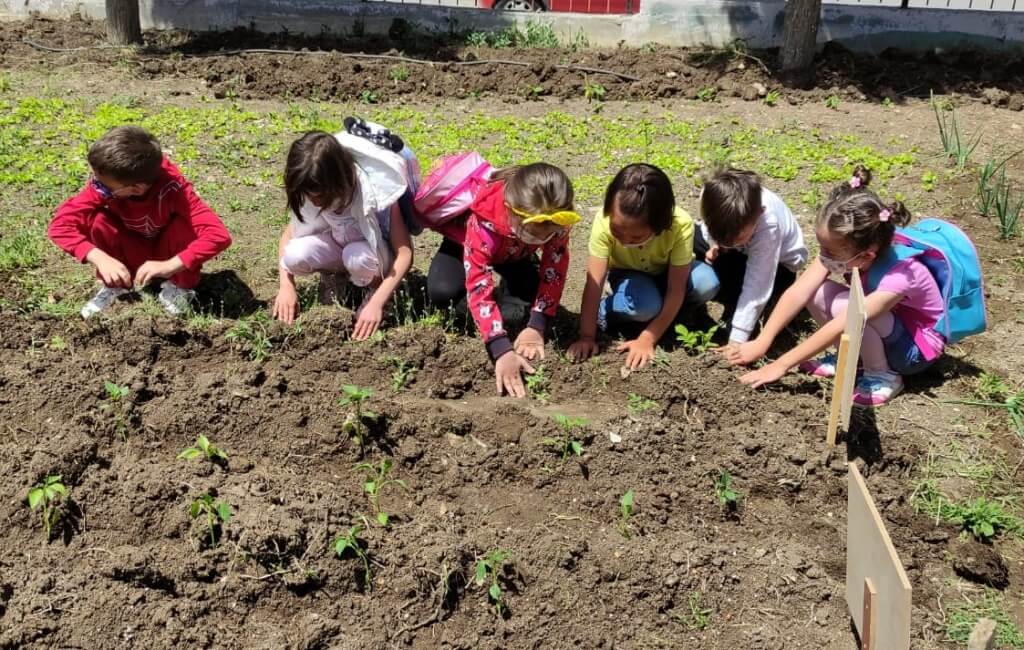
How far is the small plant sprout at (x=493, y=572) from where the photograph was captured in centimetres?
269

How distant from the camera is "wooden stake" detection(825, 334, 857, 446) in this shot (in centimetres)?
290

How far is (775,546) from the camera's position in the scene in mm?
2969

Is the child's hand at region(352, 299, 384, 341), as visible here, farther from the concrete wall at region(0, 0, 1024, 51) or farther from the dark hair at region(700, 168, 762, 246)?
the concrete wall at region(0, 0, 1024, 51)

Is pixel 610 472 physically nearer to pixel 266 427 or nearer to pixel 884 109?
Answer: pixel 266 427

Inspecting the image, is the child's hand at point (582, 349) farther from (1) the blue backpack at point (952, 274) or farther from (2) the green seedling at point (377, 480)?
(1) the blue backpack at point (952, 274)

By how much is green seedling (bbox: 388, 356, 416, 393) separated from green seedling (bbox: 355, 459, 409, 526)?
1.69 feet

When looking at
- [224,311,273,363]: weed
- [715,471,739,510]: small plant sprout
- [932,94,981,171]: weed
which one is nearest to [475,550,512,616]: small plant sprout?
[715,471,739,510]: small plant sprout

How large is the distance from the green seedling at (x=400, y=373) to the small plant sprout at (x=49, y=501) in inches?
50.7

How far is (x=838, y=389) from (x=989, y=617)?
0.83 meters

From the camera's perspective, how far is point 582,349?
12.7 ft

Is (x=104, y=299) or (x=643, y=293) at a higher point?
(x=643, y=293)

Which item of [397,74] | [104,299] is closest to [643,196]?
[104,299]

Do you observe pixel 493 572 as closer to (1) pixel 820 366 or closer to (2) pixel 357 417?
(2) pixel 357 417

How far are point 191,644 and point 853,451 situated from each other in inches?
94.6
